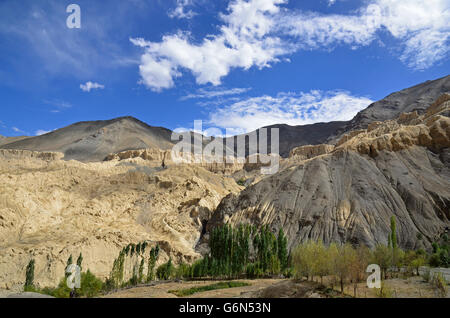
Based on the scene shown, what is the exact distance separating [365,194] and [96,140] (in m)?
133

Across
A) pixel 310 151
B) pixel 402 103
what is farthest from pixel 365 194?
pixel 402 103

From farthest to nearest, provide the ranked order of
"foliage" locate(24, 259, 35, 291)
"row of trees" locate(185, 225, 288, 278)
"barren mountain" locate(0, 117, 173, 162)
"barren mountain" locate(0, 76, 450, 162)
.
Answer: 1. "barren mountain" locate(0, 117, 173, 162)
2. "barren mountain" locate(0, 76, 450, 162)
3. "row of trees" locate(185, 225, 288, 278)
4. "foliage" locate(24, 259, 35, 291)

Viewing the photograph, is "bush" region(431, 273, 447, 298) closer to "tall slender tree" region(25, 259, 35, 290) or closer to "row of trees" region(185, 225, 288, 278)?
"row of trees" region(185, 225, 288, 278)

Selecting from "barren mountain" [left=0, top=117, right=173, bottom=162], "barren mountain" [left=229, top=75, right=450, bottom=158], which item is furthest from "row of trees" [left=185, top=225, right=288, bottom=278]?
"barren mountain" [left=0, top=117, right=173, bottom=162]

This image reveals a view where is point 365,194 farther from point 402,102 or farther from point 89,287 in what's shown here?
point 402,102

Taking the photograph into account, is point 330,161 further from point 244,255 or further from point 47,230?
point 47,230

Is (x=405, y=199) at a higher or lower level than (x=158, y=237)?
higher

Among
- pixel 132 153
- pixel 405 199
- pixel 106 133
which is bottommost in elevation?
pixel 405 199

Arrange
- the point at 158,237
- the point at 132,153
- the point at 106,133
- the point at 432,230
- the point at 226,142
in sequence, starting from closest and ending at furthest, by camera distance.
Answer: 1. the point at 432,230
2. the point at 158,237
3. the point at 132,153
4. the point at 106,133
5. the point at 226,142

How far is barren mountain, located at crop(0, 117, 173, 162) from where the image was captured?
143 metres

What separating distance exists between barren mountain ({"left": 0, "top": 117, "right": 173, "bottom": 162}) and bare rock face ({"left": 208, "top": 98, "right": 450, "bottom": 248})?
99093 millimetres

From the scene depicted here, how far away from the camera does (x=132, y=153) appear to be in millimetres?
123688
